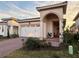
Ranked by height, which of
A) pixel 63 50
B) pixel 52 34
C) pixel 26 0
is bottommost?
pixel 63 50

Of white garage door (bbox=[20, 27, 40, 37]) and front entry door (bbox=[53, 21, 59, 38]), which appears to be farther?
front entry door (bbox=[53, 21, 59, 38])

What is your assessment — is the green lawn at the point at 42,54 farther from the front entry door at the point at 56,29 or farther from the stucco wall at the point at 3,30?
the stucco wall at the point at 3,30

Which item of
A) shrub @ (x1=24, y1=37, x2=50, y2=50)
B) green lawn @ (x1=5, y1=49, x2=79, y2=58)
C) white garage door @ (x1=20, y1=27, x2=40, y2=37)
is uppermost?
white garage door @ (x1=20, y1=27, x2=40, y2=37)

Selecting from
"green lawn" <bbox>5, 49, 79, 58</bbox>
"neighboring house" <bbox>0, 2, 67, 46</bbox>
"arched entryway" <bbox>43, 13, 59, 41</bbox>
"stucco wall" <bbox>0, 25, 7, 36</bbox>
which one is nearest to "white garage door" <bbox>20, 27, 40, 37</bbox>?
"neighboring house" <bbox>0, 2, 67, 46</bbox>

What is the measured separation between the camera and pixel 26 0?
40.9ft

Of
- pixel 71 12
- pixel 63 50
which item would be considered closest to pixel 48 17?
pixel 71 12

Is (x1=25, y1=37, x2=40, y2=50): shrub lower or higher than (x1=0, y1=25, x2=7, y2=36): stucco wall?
lower

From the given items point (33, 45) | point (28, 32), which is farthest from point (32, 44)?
point (28, 32)

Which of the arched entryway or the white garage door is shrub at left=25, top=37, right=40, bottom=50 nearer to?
the white garage door

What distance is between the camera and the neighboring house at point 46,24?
1420cm

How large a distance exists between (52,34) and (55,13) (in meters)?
1.94

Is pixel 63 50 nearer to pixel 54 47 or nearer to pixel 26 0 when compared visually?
pixel 54 47

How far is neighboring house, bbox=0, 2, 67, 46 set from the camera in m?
14.2

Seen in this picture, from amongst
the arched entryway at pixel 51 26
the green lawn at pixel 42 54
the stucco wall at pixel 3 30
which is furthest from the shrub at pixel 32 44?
the stucco wall at pixel 3 30
